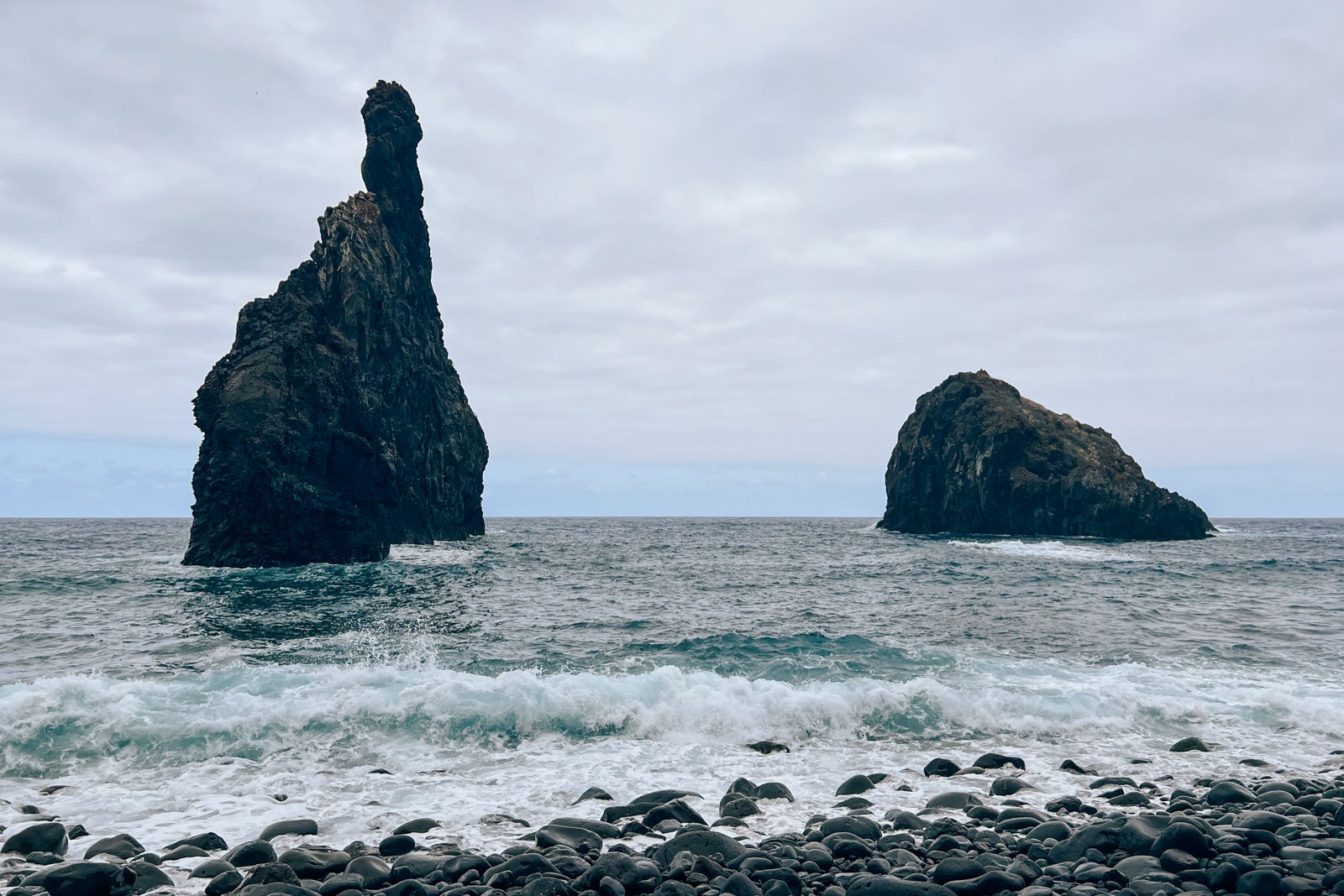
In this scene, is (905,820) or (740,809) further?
(740,809)

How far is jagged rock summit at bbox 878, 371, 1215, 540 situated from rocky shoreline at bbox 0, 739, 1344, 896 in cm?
9480

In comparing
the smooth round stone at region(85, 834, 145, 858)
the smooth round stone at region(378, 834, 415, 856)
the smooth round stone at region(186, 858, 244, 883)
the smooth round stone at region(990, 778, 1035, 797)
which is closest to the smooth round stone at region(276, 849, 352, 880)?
the smooth round stone at region(378, 834, 415, 856)

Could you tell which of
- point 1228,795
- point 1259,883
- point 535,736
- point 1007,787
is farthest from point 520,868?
point 1228,795

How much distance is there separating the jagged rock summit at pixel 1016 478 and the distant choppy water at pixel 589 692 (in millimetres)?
63422

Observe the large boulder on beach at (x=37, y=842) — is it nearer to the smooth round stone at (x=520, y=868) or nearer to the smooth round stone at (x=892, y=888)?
the smooth round stone at (x=520, y=868)

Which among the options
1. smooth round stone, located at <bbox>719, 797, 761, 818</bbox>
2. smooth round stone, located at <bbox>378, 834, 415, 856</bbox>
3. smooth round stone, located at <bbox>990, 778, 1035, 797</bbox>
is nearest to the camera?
smooth round stone, located at <bbox>378, 834, 415, 856</bbox>

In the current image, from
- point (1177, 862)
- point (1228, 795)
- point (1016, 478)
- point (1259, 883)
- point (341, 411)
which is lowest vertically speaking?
point (1228, 795)

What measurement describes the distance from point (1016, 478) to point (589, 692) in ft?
319

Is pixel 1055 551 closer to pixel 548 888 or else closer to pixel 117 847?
pixel 548 888

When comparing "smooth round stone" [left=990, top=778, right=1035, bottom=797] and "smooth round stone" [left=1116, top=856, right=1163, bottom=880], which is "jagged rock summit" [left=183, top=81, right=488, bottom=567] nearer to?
"smooth round stone" [left=990, top=778, right=1035, bottom=797]

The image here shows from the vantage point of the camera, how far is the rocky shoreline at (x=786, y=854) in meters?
7.33

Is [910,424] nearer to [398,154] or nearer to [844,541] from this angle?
[844,541]

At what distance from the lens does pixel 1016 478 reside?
98562 mm

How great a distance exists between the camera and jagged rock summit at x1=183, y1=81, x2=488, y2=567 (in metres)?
48.9
